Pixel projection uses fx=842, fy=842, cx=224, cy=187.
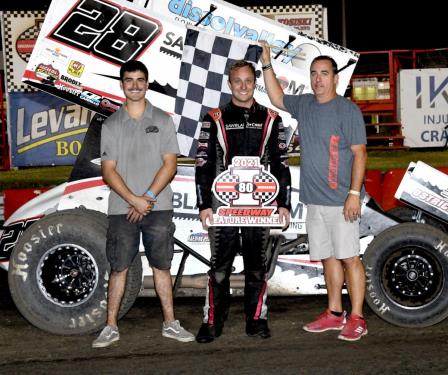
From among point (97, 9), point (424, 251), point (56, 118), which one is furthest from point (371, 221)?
point (56, 118)

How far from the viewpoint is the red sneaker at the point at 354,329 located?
5.09 m

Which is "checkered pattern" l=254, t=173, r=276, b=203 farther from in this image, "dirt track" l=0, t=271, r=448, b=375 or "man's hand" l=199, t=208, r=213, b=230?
"dirt track" l=0, t=271, r=448, b=375

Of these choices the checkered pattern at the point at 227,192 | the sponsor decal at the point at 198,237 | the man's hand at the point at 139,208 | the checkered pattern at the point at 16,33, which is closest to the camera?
the man's hand at the point at 139,208

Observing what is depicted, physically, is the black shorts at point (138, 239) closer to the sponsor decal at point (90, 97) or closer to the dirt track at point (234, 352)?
the dirt track at point (234, 352)

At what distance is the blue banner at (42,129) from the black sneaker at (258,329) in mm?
10441

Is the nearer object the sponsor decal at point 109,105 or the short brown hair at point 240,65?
the short brown hair at point 240,65

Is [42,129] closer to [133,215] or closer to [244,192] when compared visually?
[133,215]

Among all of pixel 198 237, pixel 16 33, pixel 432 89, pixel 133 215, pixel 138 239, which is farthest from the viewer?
pixel 432 89

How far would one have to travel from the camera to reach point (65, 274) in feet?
17.6

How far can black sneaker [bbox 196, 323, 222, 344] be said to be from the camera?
5.10 metres

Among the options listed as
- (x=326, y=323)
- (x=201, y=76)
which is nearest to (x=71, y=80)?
(x=201, y=76)

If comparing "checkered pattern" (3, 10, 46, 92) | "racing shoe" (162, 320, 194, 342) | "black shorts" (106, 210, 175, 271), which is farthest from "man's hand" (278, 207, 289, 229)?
"checkered pattern" (3, 10, 46, 92)

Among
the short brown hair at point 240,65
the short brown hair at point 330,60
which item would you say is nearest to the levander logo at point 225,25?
the short brown hair at point 330,60

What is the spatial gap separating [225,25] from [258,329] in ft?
6.63
